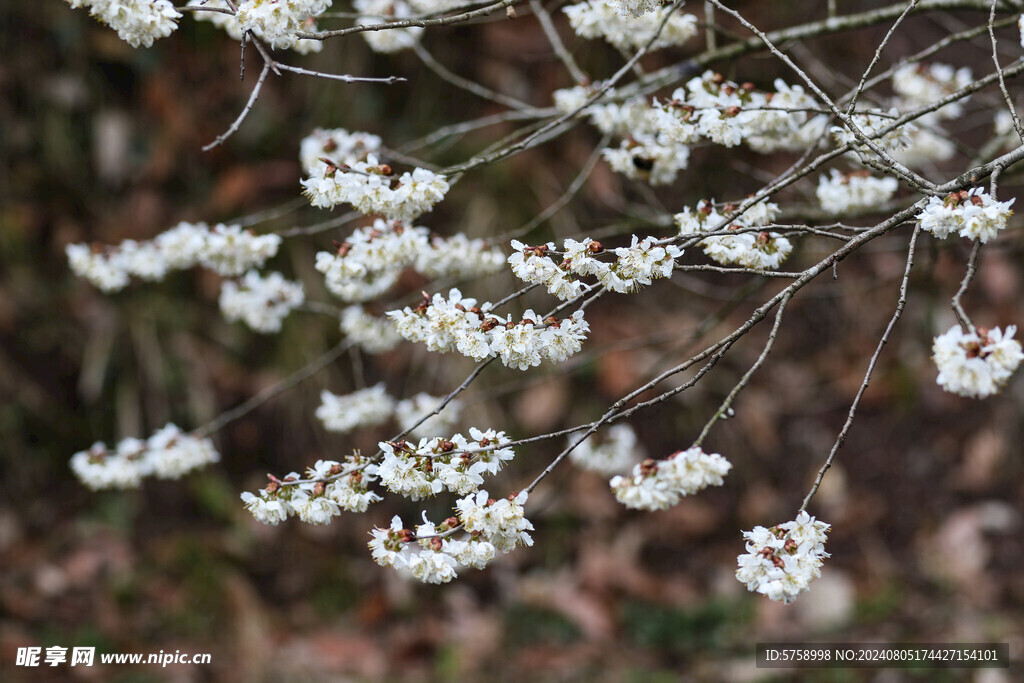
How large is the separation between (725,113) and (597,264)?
1.20ft

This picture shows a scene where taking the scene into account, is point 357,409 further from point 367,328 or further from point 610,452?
point 610,452

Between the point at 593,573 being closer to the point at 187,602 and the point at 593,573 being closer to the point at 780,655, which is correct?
the point at 780,655

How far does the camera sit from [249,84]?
9.39 feet

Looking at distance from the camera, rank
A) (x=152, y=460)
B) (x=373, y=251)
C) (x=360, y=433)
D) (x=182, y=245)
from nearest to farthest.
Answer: (x=373, y=251) → (x=182, y=245) → (x=152, y=460) → (x=360, y=433)

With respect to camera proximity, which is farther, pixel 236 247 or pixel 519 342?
pixel 236 247

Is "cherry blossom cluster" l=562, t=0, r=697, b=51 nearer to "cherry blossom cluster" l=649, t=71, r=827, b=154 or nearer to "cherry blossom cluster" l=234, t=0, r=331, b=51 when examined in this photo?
"cherry blossom cluster" l=649, t=71, r=827, b=154

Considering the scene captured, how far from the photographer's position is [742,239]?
1.00 m

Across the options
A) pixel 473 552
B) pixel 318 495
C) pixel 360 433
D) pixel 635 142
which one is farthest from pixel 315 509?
pixel 360 433

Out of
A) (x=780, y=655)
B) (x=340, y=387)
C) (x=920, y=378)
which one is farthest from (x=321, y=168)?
(x=920, y=378)

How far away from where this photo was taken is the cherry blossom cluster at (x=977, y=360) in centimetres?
78

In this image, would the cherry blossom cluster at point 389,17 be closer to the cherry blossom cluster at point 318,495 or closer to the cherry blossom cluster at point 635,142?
the cherry blossom cluster at point 635,142

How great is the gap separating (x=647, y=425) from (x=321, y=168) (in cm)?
201

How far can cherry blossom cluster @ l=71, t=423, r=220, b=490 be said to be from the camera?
1.59 metres

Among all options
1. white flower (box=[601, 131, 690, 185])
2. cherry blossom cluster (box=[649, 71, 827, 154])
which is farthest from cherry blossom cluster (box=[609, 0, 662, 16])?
white flower (box=[601, 131, 690, 185])
